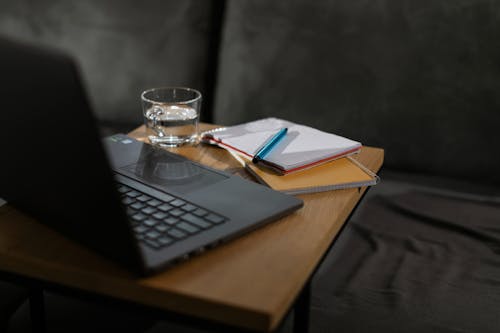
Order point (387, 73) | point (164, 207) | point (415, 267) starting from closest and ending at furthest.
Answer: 1. point (164, 207)
2. point (415, 267)
3. point (387, 73)

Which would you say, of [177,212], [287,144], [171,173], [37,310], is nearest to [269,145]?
[287,144]

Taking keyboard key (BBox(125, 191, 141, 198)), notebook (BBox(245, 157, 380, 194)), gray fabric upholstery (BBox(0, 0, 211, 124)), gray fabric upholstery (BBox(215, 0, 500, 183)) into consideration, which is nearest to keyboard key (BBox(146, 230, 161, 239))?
keyboard key (BBox(125, 191, 141, 198))

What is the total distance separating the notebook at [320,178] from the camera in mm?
906

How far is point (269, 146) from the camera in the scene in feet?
3.31

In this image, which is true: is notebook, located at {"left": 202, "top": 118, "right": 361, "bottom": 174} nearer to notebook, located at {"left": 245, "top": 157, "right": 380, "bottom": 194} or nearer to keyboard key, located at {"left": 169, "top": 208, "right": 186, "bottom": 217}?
notebook, located at {"left": 245, "top": 157, "right": 380, "bottom": 194}

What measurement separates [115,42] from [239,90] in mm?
400

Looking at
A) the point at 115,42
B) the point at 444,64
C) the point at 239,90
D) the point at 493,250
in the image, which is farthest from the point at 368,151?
the point at 115,42

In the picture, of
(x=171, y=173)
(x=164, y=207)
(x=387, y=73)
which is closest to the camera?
(x=164, y=207)

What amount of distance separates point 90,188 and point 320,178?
0.44 metres

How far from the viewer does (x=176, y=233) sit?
2.34 ft

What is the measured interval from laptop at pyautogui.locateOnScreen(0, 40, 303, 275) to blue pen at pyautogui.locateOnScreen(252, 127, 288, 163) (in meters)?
0.08

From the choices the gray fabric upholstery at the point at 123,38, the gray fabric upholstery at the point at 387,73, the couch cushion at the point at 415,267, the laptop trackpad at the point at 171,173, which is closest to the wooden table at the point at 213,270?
the laptop trackpad at the point at 171,173

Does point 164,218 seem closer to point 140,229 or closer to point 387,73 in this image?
point 140,229

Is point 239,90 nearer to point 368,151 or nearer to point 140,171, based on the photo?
point 368,151
